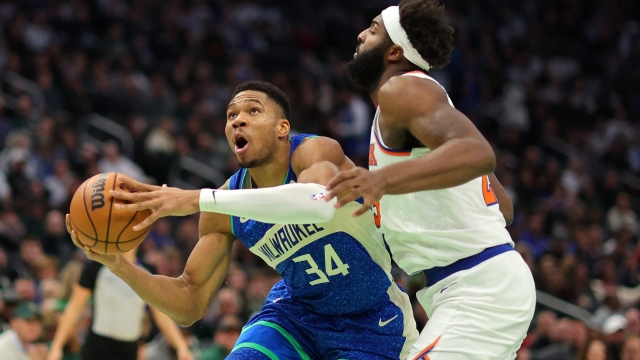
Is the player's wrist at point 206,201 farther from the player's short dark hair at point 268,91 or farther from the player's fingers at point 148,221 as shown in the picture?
the player's short dark hair at point 268,91

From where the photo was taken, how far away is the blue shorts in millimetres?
4723

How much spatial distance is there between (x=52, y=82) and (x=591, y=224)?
9.48 metres

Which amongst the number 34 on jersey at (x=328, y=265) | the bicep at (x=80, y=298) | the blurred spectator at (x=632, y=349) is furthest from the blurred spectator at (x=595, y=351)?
the bicep at (x=80, y=298)

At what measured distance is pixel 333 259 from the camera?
4723 mm

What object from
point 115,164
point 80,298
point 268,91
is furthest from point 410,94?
point 115,164

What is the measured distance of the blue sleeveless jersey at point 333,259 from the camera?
4.71 meters

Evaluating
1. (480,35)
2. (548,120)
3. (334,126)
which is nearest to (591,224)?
(548,120)

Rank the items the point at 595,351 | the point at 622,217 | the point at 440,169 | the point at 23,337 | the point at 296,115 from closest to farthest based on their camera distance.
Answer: the point at 440,169, the point at 23,337, the point at 595,351, the point at 622,217, the point at 296,115

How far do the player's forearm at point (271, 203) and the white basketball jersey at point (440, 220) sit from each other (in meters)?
0.35

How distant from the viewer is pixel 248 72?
667 inches

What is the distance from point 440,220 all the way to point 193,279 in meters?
1.61

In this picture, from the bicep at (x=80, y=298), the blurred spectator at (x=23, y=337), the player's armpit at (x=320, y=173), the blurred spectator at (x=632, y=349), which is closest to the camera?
the player's armpit at (x=320, y=173)

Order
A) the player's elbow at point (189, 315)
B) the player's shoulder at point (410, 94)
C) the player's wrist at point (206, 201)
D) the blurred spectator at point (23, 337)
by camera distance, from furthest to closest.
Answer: the blurred spectator at point (23, 337) → the player's elbow at point (189, 315) → the player's wrist at point (206, 201) → the player's shoulder at point (410, 94)

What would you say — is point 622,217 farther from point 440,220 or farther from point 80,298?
point 440,220
